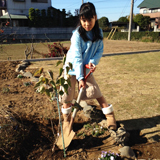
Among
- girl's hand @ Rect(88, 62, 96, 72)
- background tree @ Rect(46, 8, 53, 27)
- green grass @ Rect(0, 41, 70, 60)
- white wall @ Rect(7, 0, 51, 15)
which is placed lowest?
green grass @ Rect(0, 41, 70, 60)

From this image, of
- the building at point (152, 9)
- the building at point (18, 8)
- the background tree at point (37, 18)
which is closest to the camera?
the background tree at point (37, 18)

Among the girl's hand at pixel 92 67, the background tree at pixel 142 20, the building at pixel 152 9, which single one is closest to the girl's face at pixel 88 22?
the girl's hand at pixel 92 67

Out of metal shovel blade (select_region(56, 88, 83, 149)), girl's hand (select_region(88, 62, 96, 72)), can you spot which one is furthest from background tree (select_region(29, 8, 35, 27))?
metal shovel blade (select_region(56, 88, 83, 149))

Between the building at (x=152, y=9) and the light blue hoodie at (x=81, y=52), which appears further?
the building at (x=152, y=9)

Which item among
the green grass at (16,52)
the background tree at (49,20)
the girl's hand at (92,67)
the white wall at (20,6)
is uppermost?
the white wall at (20,6)

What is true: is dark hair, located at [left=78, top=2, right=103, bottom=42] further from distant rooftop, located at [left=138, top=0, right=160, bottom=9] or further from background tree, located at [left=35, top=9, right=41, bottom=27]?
distant rooftop, located at [left=138, top=0, right=160, bottom=9]

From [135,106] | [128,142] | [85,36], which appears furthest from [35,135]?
[135,106]

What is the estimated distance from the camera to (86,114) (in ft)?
9.53

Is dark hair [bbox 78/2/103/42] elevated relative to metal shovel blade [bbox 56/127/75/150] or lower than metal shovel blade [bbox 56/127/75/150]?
elevated

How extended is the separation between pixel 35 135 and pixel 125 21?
1736 inches

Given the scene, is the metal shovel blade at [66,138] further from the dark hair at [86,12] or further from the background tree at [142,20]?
the background tree at [142,20]

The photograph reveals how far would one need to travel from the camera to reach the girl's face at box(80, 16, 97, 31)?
2102 mm

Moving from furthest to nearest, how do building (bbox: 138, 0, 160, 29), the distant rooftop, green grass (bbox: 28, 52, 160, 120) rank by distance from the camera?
the distant rooftop, building (bbox: 138, 0, 160, 29), green grass (bbox: 28, 52, 160, 120)

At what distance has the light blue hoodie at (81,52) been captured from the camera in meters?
2.18
